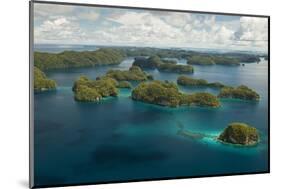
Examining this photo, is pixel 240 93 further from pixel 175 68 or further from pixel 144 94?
pixel 144 94

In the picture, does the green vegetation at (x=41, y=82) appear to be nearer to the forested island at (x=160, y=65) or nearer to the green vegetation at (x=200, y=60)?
the forested island at (x=160, y=65)

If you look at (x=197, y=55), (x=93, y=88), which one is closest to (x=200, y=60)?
(x=197, y=55)

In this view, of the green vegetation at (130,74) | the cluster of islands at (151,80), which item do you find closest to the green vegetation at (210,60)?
the cluster of islands at (151,80)

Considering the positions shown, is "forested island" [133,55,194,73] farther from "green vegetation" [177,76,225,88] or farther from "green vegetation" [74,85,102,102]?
"green vegetation" [74,85,102,102]

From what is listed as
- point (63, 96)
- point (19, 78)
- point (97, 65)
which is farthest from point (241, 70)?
point (19, 78)

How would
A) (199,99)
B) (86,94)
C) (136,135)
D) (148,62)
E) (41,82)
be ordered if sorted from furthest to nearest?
(199,99)
(148,62)
(136,135)
(86,94)
(41,82)

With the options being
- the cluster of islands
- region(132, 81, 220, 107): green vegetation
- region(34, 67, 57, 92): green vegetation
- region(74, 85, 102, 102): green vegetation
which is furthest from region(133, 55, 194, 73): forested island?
region(34, 67, 57, 92): green vegetation
